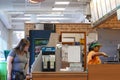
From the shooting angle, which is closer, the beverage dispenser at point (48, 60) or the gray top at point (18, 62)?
the beverage dispenser at point (48, 60)

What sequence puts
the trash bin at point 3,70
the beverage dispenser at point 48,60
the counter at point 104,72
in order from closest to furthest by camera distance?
1. the counter at point 104,72
2. the beverage dispenser at point 48,60
3. the trash bin at point 3,70

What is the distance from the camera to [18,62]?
196 inches

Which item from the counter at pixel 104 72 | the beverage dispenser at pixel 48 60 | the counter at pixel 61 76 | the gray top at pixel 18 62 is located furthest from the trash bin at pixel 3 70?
the counter at pixel 104 72

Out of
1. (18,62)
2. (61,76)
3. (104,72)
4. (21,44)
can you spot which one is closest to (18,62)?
(18,62)

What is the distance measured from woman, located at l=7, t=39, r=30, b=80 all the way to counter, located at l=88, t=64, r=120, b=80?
2.08 m

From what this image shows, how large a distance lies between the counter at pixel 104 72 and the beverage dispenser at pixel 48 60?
444 mm

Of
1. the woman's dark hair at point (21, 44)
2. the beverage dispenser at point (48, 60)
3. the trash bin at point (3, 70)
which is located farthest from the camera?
the trash bin at point (3, 70)

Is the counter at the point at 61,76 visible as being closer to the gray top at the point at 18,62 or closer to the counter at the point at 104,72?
the counter at the point at 104,72

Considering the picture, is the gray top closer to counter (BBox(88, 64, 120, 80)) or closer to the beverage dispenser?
the beverage dispenser

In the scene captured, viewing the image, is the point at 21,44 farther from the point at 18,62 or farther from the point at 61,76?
the point at 61,76

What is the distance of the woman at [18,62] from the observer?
16.0 feet

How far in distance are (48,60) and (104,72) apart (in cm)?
65

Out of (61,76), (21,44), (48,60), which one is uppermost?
(21,44)

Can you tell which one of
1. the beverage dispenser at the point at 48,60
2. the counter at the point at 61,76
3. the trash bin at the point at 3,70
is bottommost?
the trash bin at the point at 3,70
